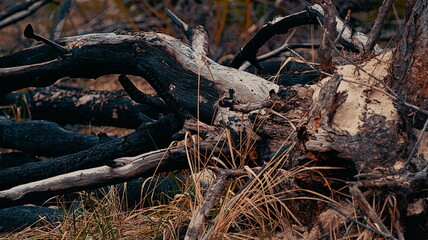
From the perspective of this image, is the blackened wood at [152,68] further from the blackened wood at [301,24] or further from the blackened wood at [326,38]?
the blackened wood at [301,24]

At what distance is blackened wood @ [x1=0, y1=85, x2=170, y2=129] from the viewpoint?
14.6 ft

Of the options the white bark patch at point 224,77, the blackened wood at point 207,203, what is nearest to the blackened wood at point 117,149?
the white bark patch at point 224,77

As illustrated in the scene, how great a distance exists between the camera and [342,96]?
2.62 m

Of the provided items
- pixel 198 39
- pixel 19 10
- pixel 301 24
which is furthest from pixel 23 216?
pixel 19 10

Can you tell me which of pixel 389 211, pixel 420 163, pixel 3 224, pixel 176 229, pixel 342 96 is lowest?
pixel 3 224

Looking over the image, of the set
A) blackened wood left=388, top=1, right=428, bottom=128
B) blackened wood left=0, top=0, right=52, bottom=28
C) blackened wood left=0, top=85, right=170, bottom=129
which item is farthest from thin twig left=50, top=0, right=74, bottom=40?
blackened wood left=388, top=1, right=428, bottom=128

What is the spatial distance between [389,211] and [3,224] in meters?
2.11

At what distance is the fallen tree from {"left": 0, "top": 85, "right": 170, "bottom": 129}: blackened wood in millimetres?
830

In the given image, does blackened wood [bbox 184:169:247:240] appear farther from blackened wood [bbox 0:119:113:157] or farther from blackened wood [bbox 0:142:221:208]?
blackened wood [bbox 0:119:113:157]

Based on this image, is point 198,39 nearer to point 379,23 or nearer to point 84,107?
point 84,107

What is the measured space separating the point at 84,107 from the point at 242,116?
1.93 m

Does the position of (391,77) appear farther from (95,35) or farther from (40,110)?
(40,110)

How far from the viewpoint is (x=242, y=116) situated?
2.99m

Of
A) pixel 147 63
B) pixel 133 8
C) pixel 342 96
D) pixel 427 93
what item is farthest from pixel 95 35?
pixel 133 8
